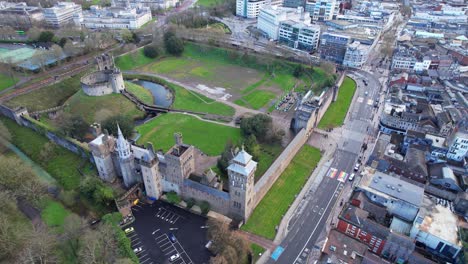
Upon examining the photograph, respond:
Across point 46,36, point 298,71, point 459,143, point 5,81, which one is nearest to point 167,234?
point 459,143

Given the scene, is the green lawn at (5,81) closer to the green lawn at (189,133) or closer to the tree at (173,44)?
the green lawn at (189,133)

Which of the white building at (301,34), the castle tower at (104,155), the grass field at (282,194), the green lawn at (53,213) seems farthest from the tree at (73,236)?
the white building at (301,34)

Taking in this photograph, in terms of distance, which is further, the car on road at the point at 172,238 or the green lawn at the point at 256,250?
the car on road at the point at 172,238

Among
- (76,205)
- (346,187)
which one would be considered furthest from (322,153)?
(76,205)

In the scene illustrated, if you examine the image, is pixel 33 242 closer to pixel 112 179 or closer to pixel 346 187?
pixel 112 179

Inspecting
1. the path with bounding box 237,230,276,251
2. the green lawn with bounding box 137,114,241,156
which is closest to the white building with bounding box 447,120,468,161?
the path with bounding box 237,230,276,251

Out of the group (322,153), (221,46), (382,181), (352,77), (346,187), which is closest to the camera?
(382,181)
